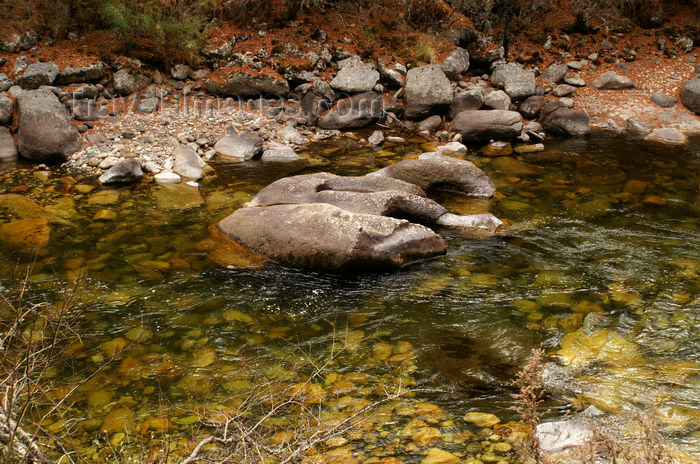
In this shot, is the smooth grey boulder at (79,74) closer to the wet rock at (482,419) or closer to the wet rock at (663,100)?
the wet rock at (482,419)

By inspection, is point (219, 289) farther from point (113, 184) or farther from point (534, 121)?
point (534, 121)

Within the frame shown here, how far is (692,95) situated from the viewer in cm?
1170

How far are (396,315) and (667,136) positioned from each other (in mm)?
8673

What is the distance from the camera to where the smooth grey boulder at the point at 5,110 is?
30.5ft

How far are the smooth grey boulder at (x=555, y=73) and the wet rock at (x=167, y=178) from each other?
9.33 meters

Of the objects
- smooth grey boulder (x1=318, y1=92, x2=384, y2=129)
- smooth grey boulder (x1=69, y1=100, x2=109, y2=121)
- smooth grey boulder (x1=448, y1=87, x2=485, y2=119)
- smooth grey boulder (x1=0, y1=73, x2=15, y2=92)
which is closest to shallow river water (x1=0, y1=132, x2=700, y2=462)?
smooth grey boulder (x1=69, y1=100, x2=109, y2=121)

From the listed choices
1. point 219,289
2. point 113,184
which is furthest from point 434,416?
point 113,184

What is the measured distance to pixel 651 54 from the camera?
13781mm

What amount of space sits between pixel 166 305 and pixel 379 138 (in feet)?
21.8

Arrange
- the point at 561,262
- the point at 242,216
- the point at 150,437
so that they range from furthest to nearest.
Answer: the point at 242,216 → the point at 561,262 → the point at 150,437

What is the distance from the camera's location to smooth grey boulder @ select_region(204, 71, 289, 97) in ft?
38.4

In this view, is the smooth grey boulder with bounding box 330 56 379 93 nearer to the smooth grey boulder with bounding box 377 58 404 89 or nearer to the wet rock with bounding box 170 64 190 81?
the smooth grey boulder with bounding box 377 58 404 89

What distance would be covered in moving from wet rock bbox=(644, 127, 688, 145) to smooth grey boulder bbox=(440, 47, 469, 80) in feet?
14.6

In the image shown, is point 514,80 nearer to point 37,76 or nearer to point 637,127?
point 637,127
